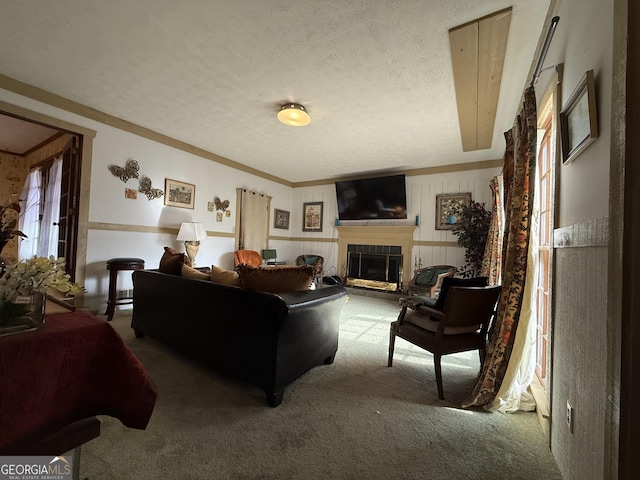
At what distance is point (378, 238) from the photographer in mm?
5906

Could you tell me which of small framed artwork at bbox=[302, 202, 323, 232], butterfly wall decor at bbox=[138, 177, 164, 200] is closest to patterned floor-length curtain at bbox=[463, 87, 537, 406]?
butterfly wall decor at bbox=[138, 177, 164, 200]

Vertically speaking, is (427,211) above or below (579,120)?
above

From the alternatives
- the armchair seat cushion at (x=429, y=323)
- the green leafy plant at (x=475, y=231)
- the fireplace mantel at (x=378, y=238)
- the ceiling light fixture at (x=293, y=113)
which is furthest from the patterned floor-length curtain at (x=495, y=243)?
the ceiling light fixture at (x=293, y=113)

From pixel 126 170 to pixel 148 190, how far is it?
1.24 feet

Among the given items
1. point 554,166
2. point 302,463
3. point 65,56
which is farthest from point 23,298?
point 65,56

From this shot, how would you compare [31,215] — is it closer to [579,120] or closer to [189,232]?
[189,232]

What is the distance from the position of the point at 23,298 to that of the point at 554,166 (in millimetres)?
2579

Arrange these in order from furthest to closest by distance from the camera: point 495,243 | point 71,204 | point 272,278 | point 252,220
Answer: point 252,220
point 71,204
point 495,243
point 272,278

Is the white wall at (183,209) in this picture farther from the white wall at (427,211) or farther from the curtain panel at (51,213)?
the curtain panel at (51,213)

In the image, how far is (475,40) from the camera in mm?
2076

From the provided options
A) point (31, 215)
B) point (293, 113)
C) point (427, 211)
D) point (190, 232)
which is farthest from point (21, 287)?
point (31, 215)

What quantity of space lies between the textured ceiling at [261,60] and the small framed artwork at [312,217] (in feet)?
9.26

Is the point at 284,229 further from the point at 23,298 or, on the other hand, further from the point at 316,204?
the point at 23,298

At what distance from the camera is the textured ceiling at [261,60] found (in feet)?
6.22
